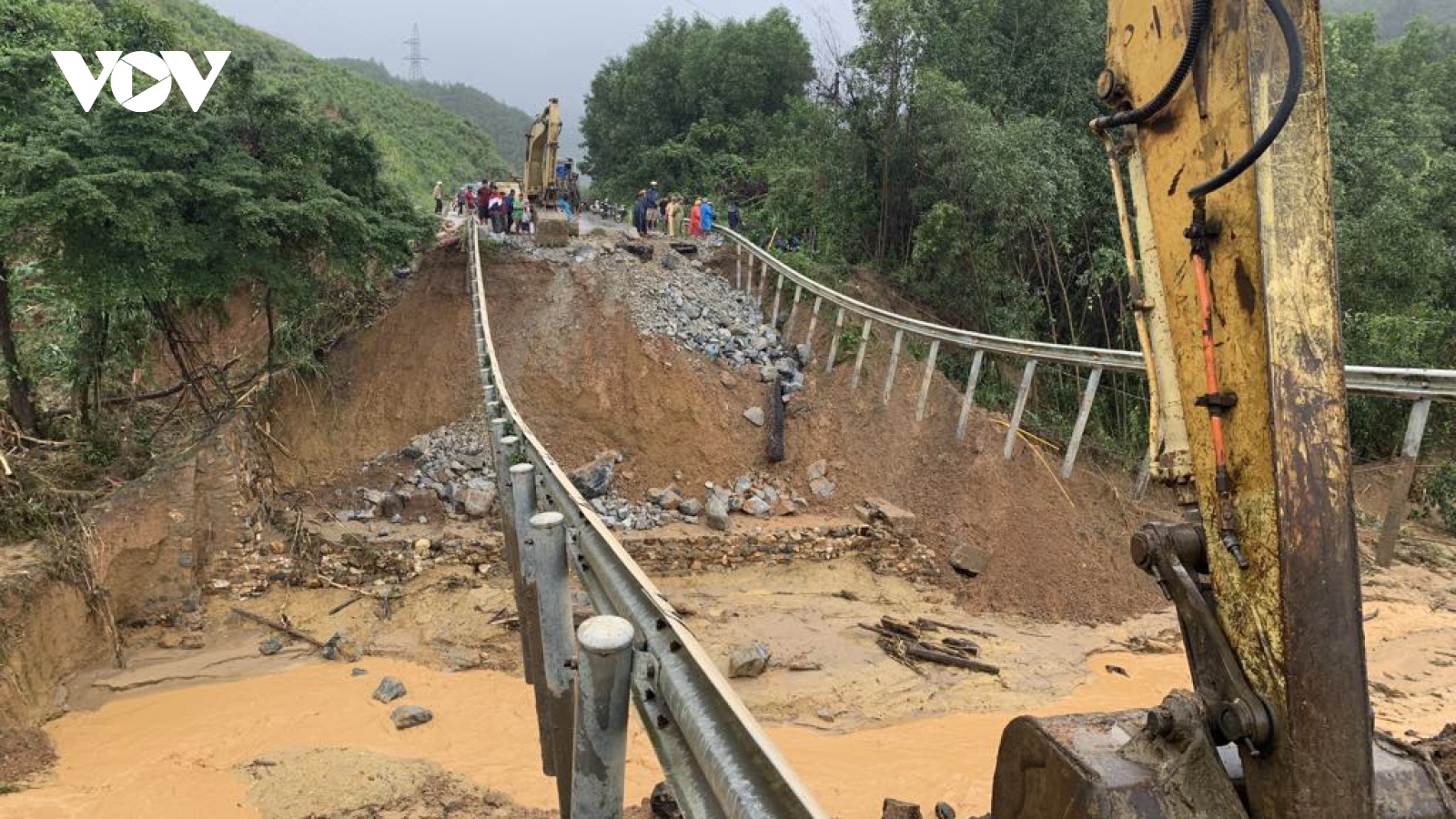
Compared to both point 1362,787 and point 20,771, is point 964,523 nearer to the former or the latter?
point 1362,787

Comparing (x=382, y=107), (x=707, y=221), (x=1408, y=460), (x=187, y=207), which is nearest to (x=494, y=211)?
(x=707, y=221)

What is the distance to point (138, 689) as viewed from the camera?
8062mm

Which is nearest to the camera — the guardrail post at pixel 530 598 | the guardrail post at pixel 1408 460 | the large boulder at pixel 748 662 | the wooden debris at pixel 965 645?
the guardrail post at pixel 530 598

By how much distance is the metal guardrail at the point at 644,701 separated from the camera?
166 centimetres

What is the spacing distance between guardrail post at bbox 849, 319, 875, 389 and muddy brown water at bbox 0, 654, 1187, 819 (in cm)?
546

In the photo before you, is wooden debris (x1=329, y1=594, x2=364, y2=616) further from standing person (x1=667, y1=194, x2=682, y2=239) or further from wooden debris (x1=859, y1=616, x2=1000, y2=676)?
standing person (x1=667, y1=194, x2=682, y2=239)

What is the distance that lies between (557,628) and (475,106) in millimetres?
115673

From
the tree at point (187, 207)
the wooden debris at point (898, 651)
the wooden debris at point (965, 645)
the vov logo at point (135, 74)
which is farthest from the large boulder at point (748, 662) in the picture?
the vov logo at point (135, 74)

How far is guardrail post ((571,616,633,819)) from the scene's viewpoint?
2.12 meters

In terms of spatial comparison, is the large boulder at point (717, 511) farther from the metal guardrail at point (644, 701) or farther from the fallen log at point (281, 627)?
the metal guardrail at point (644, 701)

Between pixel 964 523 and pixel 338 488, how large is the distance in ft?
29.3

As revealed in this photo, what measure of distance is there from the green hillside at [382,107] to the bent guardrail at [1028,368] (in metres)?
20.9

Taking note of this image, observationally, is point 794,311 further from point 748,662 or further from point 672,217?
point 748,662

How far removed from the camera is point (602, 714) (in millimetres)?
2230
